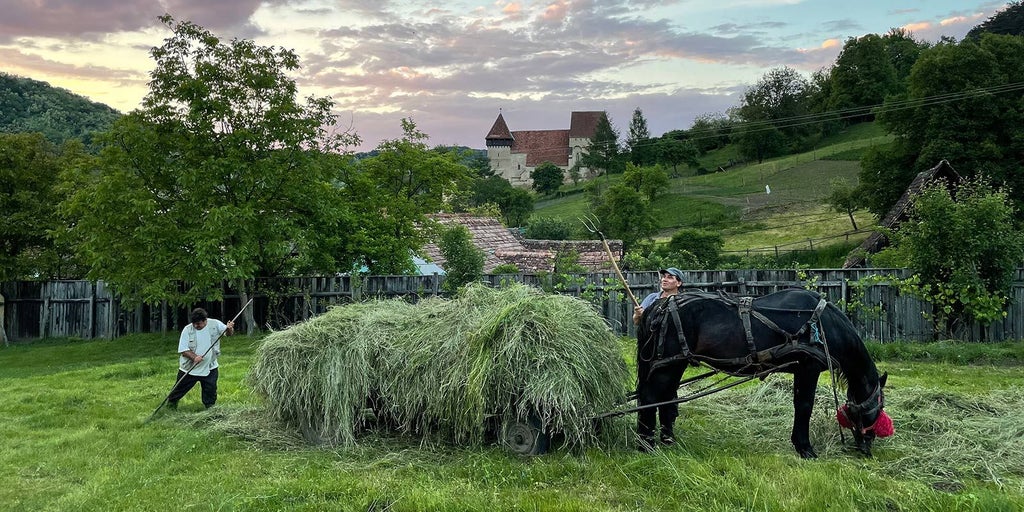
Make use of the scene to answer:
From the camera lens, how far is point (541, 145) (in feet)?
376

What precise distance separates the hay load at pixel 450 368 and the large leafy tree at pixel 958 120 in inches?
1364

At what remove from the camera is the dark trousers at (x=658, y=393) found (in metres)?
6.49

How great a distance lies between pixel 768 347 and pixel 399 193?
697 inches

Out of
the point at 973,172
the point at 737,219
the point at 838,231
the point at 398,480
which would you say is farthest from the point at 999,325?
the point at 737,219

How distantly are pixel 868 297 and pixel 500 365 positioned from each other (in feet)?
37.0

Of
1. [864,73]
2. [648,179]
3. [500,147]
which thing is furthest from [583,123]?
[648,179]

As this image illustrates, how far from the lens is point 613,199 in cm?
4419

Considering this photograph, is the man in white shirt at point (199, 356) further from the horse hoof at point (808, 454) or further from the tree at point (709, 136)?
the tree at point (709, 136)

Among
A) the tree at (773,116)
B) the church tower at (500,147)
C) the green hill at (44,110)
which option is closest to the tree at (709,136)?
the tree at (773,116)

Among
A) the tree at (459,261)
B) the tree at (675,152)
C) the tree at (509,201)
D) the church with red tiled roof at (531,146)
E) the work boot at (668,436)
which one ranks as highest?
the church with red tiled roof at (531,146)

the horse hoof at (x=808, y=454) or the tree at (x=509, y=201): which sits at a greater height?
the tree at (x=509, y=201)

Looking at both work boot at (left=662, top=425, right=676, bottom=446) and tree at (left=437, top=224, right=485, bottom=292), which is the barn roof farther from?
work boot at (left=662, top=425, right=676, bottom=446)

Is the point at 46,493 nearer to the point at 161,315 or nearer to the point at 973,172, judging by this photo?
the point at 161,315

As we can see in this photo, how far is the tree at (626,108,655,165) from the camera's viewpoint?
8369 centimetres
